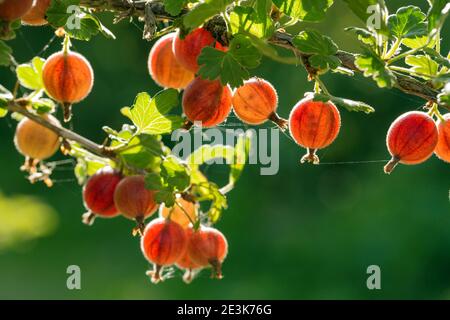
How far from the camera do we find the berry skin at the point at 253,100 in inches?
41.9

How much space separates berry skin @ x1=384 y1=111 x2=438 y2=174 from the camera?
39.7 inches

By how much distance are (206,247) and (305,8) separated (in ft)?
1.61

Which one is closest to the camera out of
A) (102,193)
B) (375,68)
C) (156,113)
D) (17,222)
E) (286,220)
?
(375,68)

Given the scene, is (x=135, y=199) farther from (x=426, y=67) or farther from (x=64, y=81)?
(x=426, y=67)

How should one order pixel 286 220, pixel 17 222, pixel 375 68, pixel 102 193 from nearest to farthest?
pixel 375 68 → pixel 102 193 → pixel 17 222 → pixel 286 220

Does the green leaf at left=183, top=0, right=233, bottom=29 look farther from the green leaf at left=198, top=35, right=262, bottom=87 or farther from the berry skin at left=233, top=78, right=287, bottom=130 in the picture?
the berry skin at left=233, top=78, right=287, bottom=130

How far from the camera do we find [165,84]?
116 cm

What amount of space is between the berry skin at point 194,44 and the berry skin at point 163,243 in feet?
1.04

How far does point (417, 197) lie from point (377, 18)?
5500mm

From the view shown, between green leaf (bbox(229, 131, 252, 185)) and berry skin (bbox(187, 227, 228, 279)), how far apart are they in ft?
0.33

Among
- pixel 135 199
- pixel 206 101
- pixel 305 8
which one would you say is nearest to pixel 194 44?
pixel 206 101

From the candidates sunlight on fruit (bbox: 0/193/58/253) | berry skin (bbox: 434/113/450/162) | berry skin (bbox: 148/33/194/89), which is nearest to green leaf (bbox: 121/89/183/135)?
berry skin (bbox: 148/33/194/89)

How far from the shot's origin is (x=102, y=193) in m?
1.23

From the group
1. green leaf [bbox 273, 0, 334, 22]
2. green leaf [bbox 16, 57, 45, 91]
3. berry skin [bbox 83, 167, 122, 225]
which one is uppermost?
green leaf [bbox 16, 57, 45, 91]
